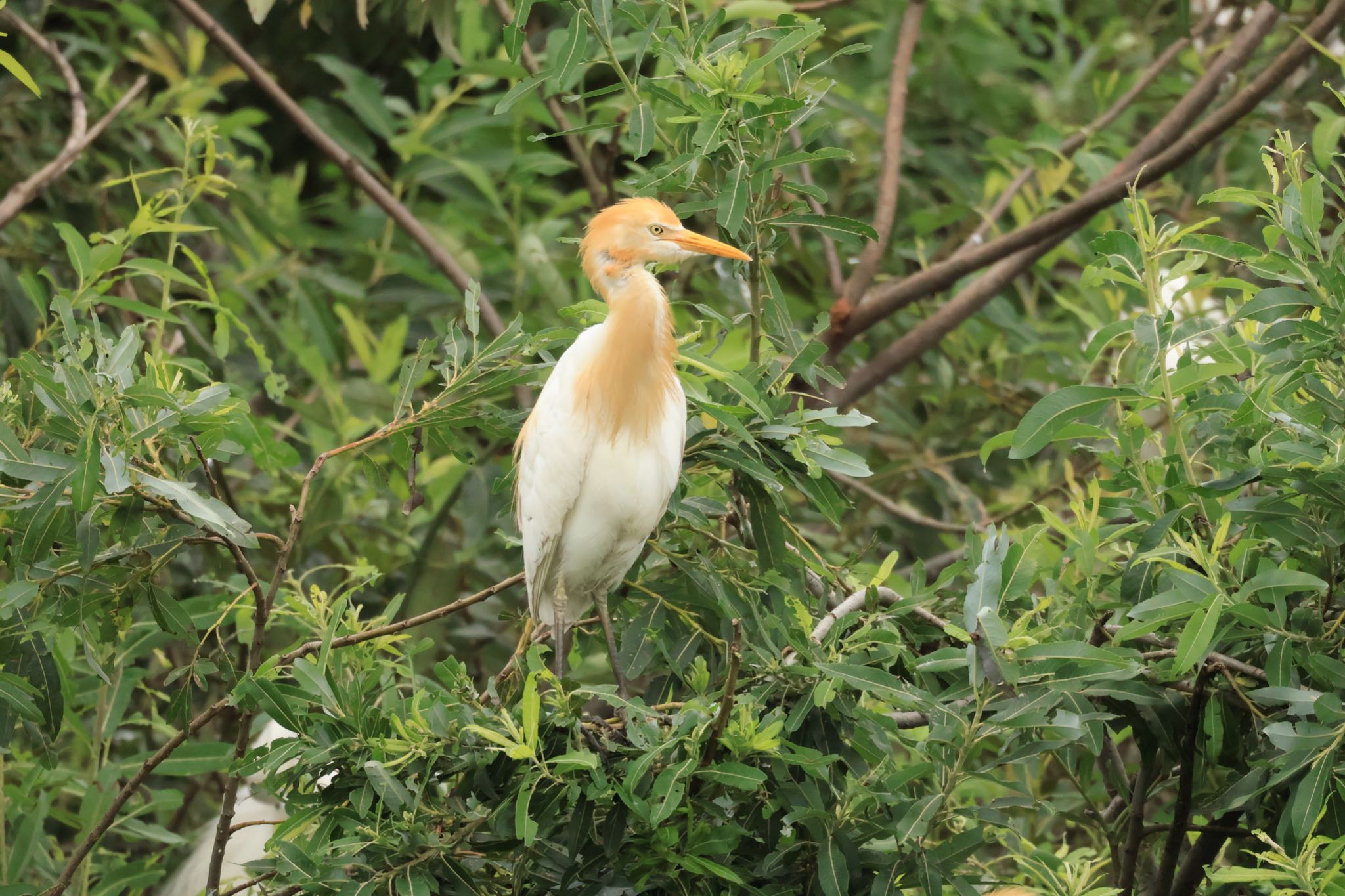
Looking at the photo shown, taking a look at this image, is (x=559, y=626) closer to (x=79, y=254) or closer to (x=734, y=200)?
(x=734, y=200)

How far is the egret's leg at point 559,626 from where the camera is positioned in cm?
225

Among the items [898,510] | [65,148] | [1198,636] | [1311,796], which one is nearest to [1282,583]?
[1198,636]

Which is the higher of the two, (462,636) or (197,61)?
(197,61)

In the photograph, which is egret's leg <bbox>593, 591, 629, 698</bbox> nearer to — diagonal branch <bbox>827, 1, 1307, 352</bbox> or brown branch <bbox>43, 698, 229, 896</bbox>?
brown branch <bbox>43, 698, 229, 896</bbox>

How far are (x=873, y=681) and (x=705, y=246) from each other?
767 mm

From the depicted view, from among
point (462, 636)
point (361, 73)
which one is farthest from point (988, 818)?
point (361, 73)

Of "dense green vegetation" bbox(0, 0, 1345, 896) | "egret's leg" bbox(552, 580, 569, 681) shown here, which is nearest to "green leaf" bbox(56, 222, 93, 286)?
"dense green vegetation" bbox(0, 0, 1345, 896)

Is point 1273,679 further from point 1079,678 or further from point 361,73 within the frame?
point 361,73

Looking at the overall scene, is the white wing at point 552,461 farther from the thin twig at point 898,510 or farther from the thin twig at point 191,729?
the thin twig at point 898,510

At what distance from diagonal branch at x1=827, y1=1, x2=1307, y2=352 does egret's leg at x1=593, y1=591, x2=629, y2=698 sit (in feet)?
3.11

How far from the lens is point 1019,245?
2.89 metres

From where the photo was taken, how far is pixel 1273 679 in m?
1.60

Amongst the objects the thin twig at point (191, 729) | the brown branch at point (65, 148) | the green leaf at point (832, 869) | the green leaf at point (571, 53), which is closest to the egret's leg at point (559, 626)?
the thin twig at point (191, 729)

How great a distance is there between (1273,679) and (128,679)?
1895 millimetres
